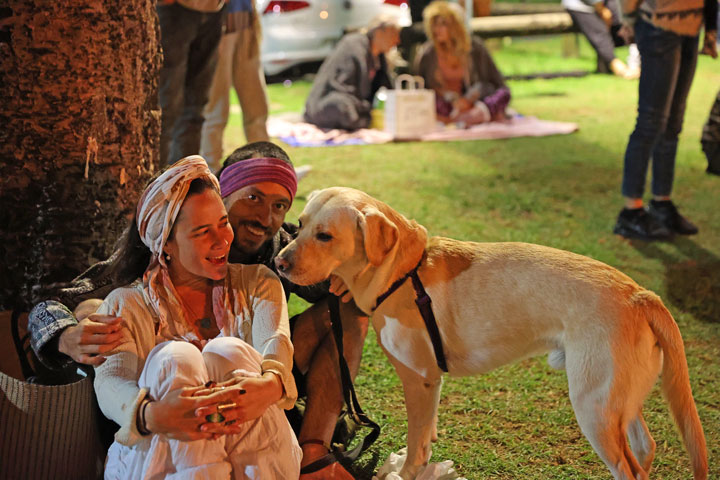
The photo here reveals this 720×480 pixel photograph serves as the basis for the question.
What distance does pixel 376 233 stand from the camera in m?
2.62

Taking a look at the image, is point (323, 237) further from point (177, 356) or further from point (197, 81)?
point (197, 81)

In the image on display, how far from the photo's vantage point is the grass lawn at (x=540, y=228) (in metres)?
3.07

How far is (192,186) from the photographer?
2.30m

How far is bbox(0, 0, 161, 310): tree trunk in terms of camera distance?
9.30 feet

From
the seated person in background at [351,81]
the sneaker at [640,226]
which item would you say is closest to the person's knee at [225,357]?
the sneaker at [640,226]

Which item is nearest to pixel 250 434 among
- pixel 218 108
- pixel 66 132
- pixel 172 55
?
pixel 66 132

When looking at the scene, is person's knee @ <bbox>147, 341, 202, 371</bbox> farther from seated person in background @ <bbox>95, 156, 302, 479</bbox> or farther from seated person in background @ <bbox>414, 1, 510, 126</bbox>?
seated person in background @ <bbox>414, 1, 510, 126</bbox>

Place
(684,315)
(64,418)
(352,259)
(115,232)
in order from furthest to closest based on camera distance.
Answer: (684,315)
(115,232)
(352,259)
(64,418)

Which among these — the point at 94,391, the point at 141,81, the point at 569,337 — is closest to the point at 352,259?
the point at 569,337

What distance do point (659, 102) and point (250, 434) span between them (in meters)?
4.08

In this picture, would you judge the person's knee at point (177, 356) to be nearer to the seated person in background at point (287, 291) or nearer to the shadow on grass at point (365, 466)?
the seated person in background at point (287, 291)

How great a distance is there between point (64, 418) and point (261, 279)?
2.36ft

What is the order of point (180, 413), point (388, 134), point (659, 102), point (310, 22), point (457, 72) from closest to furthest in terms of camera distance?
point (180, 413) → point (659, 102) → point (388, 134) → point (457, 72) → point (310, 22)

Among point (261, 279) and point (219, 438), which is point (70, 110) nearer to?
point (261, 279)
